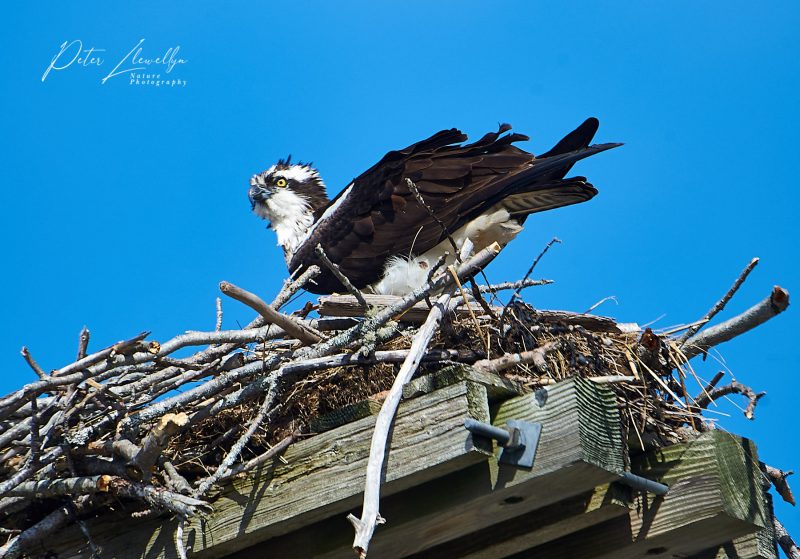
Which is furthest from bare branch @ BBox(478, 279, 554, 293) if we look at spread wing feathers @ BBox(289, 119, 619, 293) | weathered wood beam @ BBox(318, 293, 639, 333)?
spread wing feathers @ BBox(289, 119, 619, 293)

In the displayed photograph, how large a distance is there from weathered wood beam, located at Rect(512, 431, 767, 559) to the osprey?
2303 millimetres

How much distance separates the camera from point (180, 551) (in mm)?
2955

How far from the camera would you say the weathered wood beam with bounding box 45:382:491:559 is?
9.37ft

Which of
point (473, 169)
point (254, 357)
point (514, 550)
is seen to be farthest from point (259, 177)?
point (514, 550)

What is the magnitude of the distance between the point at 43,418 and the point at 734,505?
2183mm

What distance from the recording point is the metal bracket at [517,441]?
9.19 ft

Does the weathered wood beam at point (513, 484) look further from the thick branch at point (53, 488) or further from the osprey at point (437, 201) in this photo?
the osprey at point (437, 201)

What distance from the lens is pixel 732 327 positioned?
3.76 meters

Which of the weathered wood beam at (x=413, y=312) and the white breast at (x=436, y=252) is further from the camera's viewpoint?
the white breast at (x=436, y=252)

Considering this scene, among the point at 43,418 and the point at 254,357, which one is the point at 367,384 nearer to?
the point at 254,357

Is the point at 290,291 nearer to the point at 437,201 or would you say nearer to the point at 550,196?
the point at 437,201

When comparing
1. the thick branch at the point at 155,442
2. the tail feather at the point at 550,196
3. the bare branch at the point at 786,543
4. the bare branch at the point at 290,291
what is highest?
the tail feather at the point at 550,196

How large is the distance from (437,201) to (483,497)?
2.89 meters

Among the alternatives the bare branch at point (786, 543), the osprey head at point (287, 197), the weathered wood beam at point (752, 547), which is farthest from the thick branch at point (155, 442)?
the osprey head at point (287, 197)
